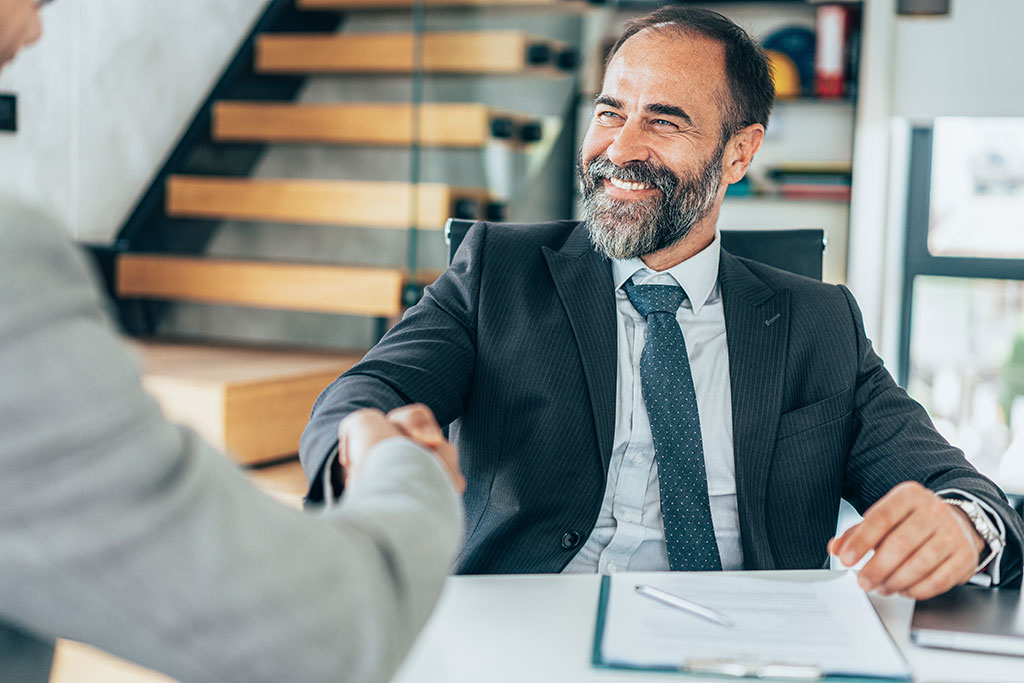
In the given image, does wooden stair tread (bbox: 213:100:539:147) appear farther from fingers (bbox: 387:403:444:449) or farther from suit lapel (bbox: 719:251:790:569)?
fingers (bbox: 387:403:444:449)

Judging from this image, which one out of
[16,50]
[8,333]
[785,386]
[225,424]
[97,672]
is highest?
[16,50]

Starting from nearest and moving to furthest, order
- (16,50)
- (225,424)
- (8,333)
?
1. (8,333)
2. (16,50)
3. (225,424)

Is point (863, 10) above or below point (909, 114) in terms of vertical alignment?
above

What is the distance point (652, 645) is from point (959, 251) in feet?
14.6

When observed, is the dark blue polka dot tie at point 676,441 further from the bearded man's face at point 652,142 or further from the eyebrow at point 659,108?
the eyebrow at point 659,108

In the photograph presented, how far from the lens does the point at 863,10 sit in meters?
Answer: 4.70

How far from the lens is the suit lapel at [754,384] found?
4.76 feet

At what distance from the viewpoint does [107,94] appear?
354cm

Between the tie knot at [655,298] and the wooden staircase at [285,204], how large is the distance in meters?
1.54

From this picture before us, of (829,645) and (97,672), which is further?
(97,672)

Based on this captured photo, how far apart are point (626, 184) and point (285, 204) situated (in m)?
2.28

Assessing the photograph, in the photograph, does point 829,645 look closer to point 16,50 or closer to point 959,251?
point 16,50

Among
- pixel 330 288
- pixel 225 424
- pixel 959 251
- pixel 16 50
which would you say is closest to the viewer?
pixel 16 50

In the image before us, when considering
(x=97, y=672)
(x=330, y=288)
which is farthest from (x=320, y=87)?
(x=97, y=672)
